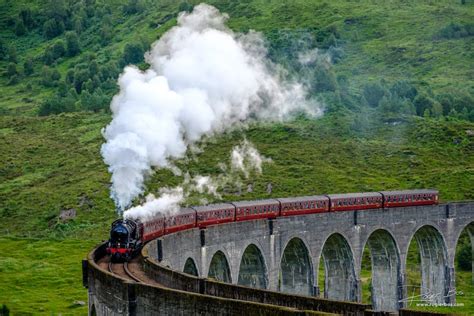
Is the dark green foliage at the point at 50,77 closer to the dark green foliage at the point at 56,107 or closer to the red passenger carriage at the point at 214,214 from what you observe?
the dark green foliage at the point at 56,107

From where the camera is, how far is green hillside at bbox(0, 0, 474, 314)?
3440 inches

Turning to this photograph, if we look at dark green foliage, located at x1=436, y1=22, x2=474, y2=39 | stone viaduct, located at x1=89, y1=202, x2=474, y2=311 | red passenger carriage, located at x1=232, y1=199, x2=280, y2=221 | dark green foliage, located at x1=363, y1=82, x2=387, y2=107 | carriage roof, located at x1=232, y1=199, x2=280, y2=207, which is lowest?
stone viaduct, located at x1=89, y1=202, x2=474, y2=311

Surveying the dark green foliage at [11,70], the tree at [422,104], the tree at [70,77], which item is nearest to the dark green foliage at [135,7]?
the dark green foliage at [11,70]

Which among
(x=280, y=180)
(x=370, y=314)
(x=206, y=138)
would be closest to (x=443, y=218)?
(x=280, y=180)

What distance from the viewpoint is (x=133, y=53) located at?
161125 mm

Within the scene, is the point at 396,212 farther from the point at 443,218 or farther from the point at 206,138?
the point at 206,138

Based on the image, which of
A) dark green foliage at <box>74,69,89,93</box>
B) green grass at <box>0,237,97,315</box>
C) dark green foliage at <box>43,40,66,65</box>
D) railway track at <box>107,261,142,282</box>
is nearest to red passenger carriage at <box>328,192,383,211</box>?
green grass at <box>0,237,97,315</box>

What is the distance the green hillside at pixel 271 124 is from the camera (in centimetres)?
8738

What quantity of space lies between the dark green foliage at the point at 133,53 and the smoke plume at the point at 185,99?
14958 millimetres

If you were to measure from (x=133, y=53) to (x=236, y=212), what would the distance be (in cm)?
10891

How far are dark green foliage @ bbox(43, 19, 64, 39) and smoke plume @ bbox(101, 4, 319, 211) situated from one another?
54670mm

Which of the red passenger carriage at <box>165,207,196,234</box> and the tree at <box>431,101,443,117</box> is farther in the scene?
the tree at <box>431,101,443,117</box>

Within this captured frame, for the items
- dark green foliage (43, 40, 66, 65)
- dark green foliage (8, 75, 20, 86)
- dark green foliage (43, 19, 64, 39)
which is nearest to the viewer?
dark green foliage (8, 75, 20, 86)

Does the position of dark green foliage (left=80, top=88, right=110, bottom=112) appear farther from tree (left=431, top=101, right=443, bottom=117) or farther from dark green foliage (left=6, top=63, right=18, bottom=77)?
tree (left=431, top=101, right=443, bottom=117)
